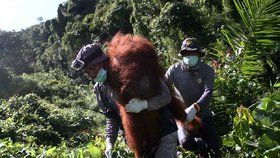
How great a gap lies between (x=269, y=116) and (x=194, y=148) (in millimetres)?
974

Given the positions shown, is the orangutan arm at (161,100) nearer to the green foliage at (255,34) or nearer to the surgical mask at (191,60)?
the surgical mask at (191,60)

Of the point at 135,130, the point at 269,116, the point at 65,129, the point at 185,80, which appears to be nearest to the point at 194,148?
the point at 185,80

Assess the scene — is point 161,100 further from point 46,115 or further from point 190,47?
point 46,115

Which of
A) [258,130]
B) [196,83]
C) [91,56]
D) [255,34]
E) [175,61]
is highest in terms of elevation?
[91,56]

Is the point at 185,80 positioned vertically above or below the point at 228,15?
above

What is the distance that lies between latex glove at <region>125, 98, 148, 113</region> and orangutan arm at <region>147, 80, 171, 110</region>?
2.0 inches

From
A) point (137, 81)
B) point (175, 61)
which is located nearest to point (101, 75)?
point (137, 81)

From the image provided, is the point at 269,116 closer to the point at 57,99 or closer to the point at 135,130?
the point at 135,130

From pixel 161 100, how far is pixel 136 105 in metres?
0.18

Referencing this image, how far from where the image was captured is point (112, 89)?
2756 millimetres

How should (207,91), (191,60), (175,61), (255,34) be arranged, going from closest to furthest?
1. (207,91)
2. (191,60)
3. (255,34)
4. (175,61)

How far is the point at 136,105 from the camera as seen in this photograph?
2646 mm

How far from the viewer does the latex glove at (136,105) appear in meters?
2.65

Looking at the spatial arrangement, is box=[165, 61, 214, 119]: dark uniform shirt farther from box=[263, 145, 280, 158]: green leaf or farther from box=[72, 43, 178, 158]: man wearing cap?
box=[263, 145, 280, 158]: green leaf
